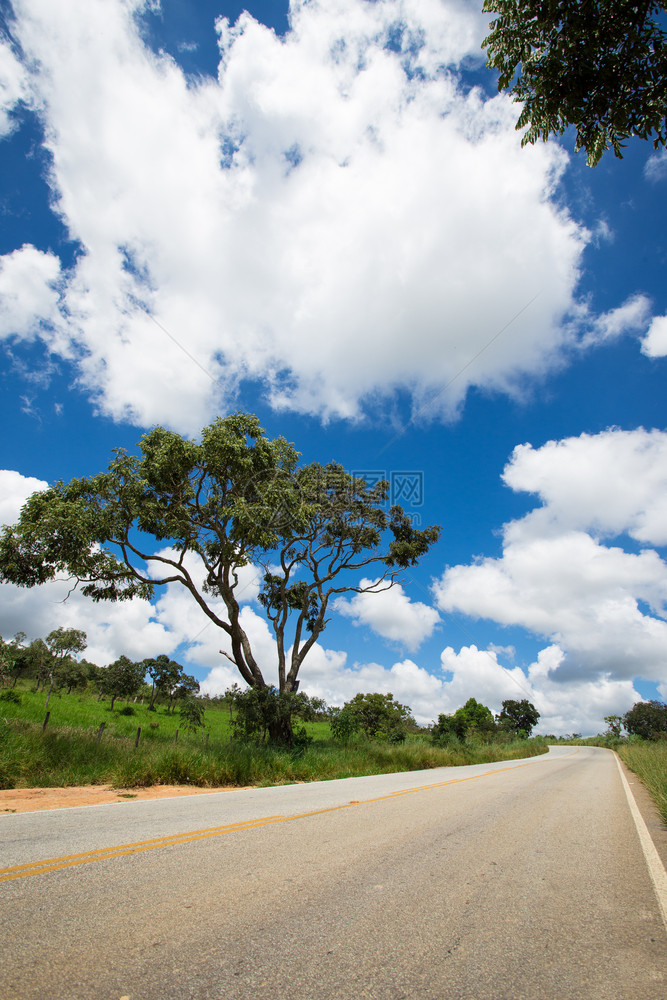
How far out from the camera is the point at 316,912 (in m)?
3.57

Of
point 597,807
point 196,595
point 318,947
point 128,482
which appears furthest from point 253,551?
point 318,947

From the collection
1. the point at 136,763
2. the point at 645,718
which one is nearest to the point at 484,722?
the point at 645,718

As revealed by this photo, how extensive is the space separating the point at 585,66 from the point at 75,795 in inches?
589

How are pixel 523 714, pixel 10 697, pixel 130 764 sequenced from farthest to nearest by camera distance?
1. pixel 523 714
2. pixel 10 697
3. pixel 130 764

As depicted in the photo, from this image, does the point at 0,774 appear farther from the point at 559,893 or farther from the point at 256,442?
the point at 256,442

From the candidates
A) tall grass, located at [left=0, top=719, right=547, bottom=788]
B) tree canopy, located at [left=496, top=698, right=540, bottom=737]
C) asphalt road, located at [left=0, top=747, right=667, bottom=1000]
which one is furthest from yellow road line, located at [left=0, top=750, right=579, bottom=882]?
tree canopy, located at [left=496, top=698, right=540, bottom=737]

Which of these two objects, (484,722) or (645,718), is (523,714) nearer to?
(645,718)

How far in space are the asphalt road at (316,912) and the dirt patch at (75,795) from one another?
75.4 inches

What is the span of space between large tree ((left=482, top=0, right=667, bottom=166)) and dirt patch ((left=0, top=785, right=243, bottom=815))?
13364mm

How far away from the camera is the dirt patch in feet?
27.9

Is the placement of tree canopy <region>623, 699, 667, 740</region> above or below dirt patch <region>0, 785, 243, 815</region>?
above

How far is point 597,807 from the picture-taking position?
10.5m

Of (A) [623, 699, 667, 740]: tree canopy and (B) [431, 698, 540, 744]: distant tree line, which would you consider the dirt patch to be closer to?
(B) [431, 698, 540, 744]: distant tree line

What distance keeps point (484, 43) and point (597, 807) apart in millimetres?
14210
